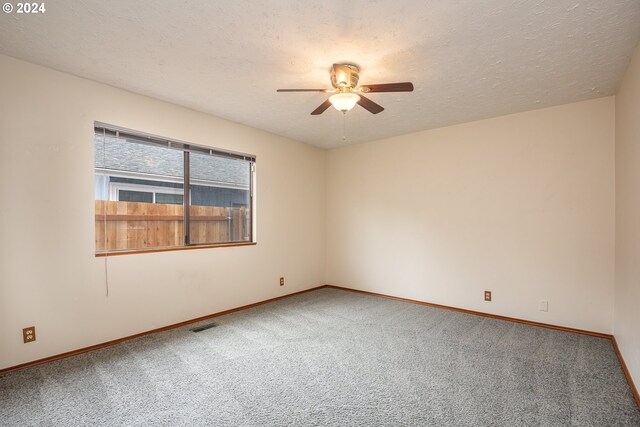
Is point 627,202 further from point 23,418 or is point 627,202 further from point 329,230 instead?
point 23,418

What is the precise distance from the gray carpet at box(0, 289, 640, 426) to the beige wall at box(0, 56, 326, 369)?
260 mm

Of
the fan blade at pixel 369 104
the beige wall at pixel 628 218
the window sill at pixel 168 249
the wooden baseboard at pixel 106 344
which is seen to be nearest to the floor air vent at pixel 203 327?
the wooden baseboard at pixel 106 344

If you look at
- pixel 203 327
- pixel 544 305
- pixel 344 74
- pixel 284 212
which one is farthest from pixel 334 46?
pixel 544 305

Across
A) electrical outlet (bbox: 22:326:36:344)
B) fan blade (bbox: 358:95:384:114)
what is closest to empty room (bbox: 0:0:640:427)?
electrical outlet (bbox: 22:326:36:344)

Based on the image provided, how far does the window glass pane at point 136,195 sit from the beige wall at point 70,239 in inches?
5.4

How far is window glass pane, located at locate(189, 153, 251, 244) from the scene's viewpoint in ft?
11.9

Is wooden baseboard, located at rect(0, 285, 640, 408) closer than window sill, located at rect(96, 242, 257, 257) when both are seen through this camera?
Yes

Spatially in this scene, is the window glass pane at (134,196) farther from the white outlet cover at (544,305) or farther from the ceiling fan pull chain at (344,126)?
the white outlet cover at (544,305)

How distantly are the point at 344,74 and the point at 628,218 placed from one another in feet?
8.06

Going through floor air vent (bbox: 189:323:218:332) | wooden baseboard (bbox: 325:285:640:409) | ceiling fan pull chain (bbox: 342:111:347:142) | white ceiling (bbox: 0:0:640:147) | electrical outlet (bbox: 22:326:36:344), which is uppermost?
white ceiling (bbox: 0:0:640:147)

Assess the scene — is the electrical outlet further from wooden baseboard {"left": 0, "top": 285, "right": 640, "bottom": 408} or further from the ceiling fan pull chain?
the ceiling fan pull chain

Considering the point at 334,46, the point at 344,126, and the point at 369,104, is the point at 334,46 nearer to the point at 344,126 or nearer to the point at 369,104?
the point at 369,104

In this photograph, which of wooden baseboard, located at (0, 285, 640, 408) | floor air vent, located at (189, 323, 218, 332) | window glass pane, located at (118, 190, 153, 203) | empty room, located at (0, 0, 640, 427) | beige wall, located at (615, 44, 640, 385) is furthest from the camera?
floor air vent, located at (189, 323, 218, 332)

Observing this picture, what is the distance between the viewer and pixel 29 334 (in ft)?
7.90
